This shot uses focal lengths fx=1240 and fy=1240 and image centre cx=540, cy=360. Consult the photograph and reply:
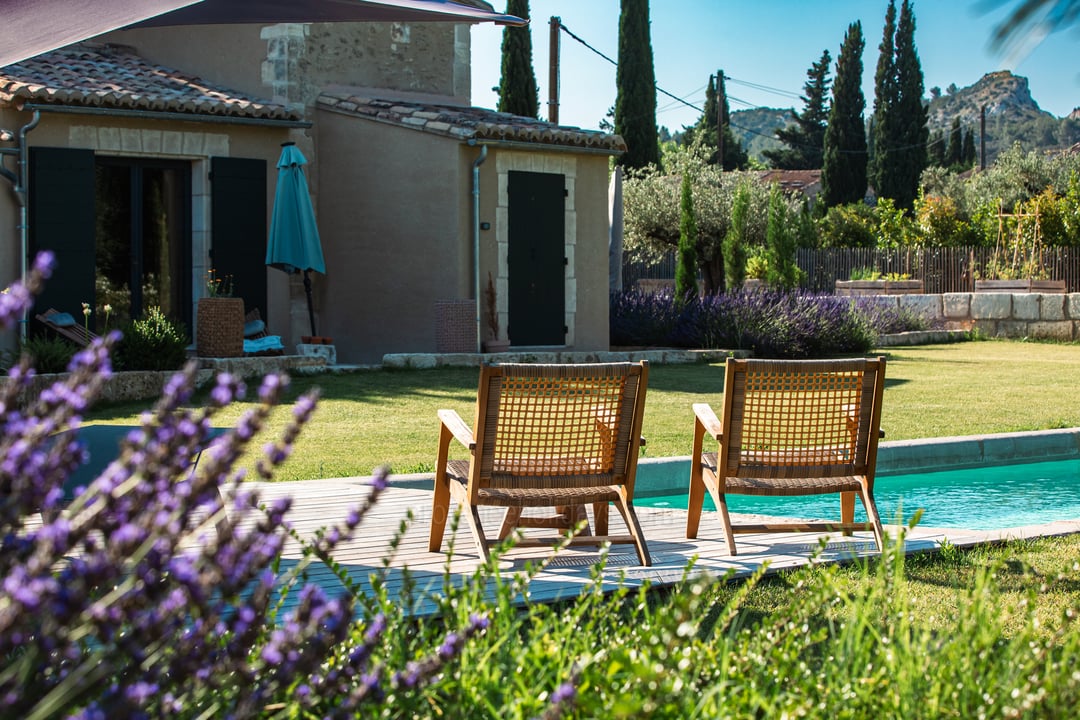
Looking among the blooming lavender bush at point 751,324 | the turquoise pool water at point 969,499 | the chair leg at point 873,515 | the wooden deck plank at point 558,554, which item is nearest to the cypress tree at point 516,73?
the blooming lavender bush at point 751,324

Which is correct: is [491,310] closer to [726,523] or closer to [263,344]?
[263,344]

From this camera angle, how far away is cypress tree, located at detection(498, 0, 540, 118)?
2944 cm

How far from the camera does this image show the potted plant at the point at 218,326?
43.3ft

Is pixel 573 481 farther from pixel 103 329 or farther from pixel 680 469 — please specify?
pixel 103 329

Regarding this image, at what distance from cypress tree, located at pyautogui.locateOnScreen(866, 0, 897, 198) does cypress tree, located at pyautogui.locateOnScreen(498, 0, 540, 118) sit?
19060 mm

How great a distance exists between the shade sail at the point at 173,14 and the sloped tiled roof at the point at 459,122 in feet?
30.2

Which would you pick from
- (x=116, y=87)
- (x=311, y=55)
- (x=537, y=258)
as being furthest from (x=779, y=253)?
(x=116, y=87)

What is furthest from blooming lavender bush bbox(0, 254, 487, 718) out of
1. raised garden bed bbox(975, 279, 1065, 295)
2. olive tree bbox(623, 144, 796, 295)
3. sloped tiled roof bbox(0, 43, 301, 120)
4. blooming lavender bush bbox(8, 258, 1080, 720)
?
olive tree bbox(623, 144, 796, 295)

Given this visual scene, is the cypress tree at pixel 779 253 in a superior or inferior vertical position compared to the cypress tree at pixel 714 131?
inferior

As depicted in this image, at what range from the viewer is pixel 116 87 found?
13.9 m

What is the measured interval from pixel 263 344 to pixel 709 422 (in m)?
9.49

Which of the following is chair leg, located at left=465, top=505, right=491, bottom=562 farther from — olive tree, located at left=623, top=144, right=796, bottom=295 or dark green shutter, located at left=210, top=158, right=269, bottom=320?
olive tree, located at left=623, top=144, right=796, bottom=295

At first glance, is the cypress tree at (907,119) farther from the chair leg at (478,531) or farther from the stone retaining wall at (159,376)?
the chair leg at (478,531)

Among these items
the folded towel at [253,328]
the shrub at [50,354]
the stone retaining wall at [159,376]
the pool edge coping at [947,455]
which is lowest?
the pool edge coping at [947,455]
